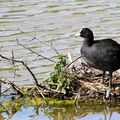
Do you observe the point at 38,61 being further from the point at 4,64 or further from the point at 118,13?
the point at 118,13

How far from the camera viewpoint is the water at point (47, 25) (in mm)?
12751

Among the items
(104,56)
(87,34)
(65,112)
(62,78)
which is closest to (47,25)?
(87,34)

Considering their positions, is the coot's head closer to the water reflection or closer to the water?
the water reflection

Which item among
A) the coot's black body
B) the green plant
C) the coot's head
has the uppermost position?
the coot's head

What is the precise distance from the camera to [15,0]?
19109 mm

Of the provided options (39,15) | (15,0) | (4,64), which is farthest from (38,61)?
(15,0)

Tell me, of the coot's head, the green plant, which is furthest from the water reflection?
the coot's head

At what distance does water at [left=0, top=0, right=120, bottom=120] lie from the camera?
41.8 feet

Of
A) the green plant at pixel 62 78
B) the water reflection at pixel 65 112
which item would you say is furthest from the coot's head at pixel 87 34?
the water reflection at pixel 65 112

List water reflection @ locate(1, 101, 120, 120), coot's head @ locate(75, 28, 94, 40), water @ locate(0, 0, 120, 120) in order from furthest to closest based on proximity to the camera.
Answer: water @ locate(0, 0, 120, 120), coot's head @ locate(75, 28, 94, 40), water reflection @ locate(1, 101, 120, 120)

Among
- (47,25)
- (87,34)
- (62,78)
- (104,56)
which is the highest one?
(87,34)

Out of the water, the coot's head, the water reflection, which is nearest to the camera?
the water reflection

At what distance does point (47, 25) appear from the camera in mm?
16109

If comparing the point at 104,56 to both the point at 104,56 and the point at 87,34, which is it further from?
the point at 87,34
